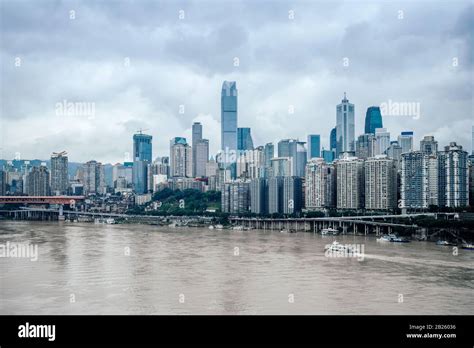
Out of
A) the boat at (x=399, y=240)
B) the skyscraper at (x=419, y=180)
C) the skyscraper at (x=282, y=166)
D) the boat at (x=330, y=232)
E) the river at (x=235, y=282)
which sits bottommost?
the boat at (x=330, y=232)

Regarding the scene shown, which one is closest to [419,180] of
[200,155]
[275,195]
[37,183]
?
[275,195]

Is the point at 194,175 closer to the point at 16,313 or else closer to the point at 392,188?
the point at 392,188

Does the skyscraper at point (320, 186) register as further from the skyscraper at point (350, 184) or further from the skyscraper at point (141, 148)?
the skyscraper at point (141, 148)

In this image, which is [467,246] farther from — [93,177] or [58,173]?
[93,177]

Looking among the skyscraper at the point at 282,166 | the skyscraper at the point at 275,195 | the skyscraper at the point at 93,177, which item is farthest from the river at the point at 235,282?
the skyscraper at the point at 93,177

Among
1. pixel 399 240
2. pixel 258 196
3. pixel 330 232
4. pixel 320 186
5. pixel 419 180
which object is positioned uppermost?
pixel 419 180

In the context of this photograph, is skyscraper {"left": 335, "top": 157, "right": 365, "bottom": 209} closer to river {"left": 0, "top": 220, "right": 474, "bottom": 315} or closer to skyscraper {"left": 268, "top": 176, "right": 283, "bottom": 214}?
skyscraper {"left": 268, "top": 176, "right": 283, "bottom": 214}

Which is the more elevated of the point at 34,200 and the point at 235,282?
the point at 34,200
